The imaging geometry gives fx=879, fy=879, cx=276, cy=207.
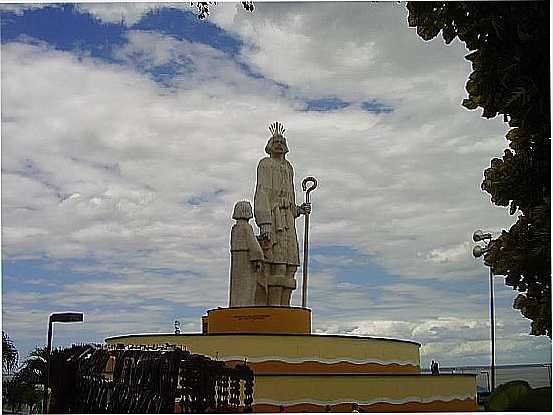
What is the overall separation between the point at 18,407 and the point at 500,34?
161 inches

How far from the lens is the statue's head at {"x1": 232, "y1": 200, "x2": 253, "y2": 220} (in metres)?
7.44

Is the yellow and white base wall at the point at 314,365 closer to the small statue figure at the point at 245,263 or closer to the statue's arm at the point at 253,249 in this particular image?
the small statue figure at the point at 245,263

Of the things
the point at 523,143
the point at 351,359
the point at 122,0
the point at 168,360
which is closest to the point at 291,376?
the point at 351,359

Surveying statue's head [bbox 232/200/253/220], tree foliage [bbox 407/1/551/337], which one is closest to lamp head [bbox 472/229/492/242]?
statue's head [bbox 232/200/253/220]

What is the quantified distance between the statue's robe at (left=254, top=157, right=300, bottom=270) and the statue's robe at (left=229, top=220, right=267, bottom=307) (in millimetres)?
143

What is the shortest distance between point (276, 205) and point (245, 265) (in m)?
0.59

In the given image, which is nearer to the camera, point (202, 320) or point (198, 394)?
point (198, 394)

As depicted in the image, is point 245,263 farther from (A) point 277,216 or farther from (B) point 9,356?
(B) point 9,356

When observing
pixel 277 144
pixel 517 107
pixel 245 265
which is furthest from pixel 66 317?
pixel 517 107

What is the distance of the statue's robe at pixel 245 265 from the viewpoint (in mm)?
7422

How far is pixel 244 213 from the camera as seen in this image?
24.4 feet

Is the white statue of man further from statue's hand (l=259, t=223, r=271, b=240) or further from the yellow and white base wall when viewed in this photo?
the yellow and white base wall

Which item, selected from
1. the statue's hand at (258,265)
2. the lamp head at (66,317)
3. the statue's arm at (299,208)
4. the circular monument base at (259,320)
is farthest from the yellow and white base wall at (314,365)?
the statue's arm at (299,208)

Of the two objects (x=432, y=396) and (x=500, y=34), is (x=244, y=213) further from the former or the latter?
(x=500, y=34)
